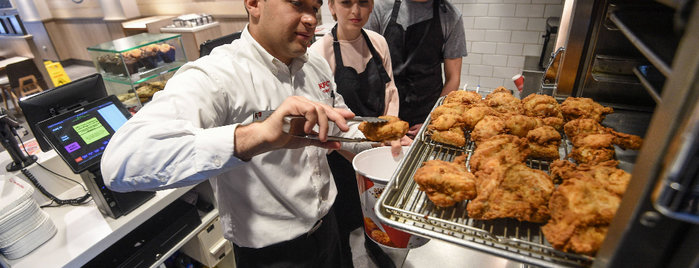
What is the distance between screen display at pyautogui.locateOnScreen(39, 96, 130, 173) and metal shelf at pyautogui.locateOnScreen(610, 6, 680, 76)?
264cm

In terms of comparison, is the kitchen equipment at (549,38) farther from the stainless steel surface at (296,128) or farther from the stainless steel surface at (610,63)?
the stainless steel surface at (296,128)

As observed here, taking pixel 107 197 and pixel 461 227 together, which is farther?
pixel 107 197

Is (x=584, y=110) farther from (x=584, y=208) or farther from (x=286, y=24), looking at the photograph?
(x=286, y=24)

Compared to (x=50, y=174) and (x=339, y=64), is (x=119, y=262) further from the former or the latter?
(x=339, y=64)

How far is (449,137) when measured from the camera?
54.4 inches

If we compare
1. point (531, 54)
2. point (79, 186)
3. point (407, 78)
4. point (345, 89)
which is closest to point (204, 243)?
point (79, 186)

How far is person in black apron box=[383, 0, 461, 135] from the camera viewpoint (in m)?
3.21

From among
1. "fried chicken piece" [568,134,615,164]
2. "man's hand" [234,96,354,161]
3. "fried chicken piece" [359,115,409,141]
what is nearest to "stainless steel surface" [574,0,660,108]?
"fried chicken piece" [568,134,615,164]

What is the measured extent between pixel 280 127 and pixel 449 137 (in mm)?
700

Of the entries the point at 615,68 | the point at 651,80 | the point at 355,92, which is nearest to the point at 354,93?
the point at 355,92

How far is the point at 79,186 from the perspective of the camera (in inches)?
99.7

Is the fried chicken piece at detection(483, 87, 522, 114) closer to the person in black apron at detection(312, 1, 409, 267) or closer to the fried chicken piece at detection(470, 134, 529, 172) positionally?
the fried chicken piece at detection(470, 134, 529, 172)

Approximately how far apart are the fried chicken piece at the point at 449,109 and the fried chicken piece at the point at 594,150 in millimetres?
495

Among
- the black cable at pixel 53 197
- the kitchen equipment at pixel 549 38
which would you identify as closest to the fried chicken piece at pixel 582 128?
the black cable at pixel 53 197
